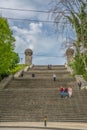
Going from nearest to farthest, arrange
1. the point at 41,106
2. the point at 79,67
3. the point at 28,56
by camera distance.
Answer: the point at 41,106 → the point at 79,67 → the point at 28,56

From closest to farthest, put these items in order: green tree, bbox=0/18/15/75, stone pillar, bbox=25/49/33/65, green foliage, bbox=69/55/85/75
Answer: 1. green tree, bbox=0/18/15/75
2. green foliage, bbox=69/55/85/75
3. stone pillar, bbox=25/49/33/65

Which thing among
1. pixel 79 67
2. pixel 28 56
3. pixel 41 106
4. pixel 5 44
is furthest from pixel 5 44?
pixel 28 56

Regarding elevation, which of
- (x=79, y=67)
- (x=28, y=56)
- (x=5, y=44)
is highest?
(x=5, y=44)

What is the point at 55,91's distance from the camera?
41.7 meters

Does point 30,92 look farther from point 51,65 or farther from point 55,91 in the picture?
point 51,65

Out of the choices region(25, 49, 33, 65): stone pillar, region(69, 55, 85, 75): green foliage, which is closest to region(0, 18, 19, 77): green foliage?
region(69, 55, 85, 75): green foliage

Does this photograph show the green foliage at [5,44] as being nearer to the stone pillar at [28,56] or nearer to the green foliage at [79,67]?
the green foliage at [79,67]

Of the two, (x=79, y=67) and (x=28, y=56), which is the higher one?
(x=79, y=67)

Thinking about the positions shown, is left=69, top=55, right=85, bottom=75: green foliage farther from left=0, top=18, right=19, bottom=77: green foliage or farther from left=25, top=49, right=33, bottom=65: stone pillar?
left=25, top=49, right=33, bottom=65: stone pillar

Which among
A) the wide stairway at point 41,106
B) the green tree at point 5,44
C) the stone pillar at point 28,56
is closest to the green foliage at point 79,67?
the green tree at point 5,44

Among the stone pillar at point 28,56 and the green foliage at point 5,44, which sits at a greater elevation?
the green foliage at point 5,44

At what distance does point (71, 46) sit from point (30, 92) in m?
7.52

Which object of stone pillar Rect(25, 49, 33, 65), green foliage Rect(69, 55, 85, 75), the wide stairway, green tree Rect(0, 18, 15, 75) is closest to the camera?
the wide stairway

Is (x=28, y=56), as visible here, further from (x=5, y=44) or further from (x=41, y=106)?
(x=41, y=106)
